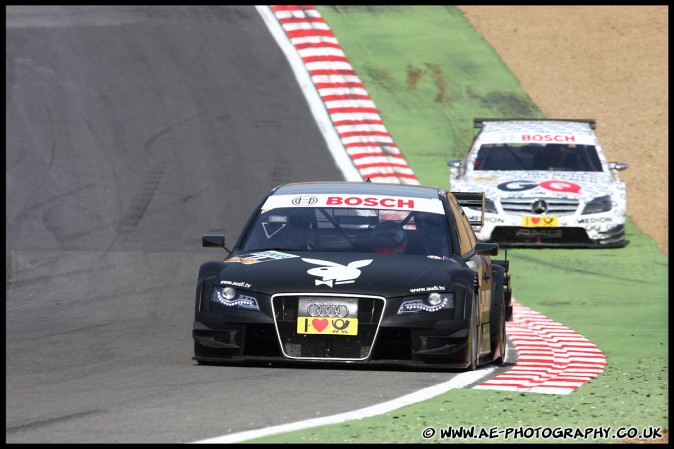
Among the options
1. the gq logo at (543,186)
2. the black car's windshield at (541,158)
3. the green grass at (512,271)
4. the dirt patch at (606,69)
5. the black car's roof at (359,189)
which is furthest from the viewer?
the dirt patch at (606,69)

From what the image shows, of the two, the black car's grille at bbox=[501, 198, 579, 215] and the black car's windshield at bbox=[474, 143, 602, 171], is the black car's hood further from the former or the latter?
the black car's windshield at bbox=[474, 143, 602, 171]

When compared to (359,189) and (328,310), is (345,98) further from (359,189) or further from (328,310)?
(328,310)

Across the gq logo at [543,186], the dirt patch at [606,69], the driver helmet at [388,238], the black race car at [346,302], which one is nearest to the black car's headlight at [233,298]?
the black race car at [346,302]

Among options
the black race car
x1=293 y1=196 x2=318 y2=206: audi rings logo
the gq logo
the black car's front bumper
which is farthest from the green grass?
x1=293 y1=196 x2=318 y2=206: audi rings logo

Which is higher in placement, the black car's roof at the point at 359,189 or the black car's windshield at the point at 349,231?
the black car's roof at the point at 359,189

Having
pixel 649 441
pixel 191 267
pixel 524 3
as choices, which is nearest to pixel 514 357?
pixel 649 441

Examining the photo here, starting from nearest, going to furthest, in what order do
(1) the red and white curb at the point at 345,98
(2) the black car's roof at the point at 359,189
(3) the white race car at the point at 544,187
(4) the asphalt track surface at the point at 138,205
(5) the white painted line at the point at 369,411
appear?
(5) the white painted line at the point at 369,411
(4) the asphalt track surface at the point at 138,205
(2) the black car's roof at the point at 359,189
(3) the white race car at the point at 544,187
(1) the red and white curb at the point at 345,98

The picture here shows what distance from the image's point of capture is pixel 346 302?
30.9 feet

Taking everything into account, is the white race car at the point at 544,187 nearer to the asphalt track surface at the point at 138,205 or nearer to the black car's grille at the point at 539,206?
the black car's grille at the point at 539,206

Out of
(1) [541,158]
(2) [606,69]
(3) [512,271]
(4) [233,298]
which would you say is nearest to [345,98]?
(2) [606,69]

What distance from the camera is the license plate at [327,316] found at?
938 centimetres

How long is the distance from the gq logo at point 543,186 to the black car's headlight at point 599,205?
11.0 inches

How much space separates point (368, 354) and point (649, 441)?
97.8 inches

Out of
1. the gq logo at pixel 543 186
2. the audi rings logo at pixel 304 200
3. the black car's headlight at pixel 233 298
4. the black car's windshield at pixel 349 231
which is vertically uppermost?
the audi rings logo at pixel 304 200
